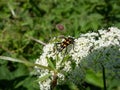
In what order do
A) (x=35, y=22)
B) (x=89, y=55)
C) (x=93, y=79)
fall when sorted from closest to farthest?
1. (x=89, y=55)
2. (x=35, y=22)
3. (x=93, y=79)

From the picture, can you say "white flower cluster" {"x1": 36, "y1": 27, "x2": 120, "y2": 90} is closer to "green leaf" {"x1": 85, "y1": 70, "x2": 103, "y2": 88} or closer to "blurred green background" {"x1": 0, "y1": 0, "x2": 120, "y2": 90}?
"blurred green background" {"x1": 0, "y1": 0, "x2": 120, "y2": 90}

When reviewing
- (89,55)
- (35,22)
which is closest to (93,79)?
(35,22)

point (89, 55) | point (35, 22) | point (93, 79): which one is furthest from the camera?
point (93, 79)

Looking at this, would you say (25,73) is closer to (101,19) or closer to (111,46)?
(101,19)

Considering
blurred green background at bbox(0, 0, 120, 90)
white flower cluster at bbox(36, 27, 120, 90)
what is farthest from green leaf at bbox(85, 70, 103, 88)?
white flower cluster at bbox(36, 27, 120, 90)

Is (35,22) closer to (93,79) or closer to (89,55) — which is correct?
(93,79)

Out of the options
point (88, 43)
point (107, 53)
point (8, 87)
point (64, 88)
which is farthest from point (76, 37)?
point (8, 87)

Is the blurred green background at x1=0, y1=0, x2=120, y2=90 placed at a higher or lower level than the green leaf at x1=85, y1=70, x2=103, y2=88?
higher
